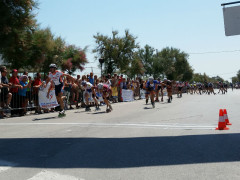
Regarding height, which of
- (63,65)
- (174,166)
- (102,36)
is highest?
(102,36)

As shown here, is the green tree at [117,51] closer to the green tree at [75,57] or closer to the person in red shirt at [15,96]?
the green tree at [75,57]

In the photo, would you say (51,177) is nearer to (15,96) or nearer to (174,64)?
(15,96)

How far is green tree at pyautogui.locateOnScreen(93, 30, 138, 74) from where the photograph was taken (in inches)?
1753

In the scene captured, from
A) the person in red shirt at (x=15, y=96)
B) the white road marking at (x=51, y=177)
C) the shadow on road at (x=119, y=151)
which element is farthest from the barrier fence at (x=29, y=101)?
the white road marking at (x=51, y=177)

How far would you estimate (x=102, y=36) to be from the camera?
150 feet

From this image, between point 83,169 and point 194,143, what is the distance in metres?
2.70

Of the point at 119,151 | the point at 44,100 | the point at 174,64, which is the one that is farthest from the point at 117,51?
the point at 174,64

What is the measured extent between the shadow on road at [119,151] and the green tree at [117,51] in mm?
37963

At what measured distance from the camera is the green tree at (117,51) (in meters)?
44.5

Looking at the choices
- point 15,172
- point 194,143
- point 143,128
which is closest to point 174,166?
point 194,143

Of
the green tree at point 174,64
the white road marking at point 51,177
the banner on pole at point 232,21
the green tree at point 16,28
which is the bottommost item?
the white road marking at point 51,177

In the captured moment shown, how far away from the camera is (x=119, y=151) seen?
18.3ft

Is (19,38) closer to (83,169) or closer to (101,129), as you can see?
(101,129)

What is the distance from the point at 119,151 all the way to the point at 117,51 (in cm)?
3922
